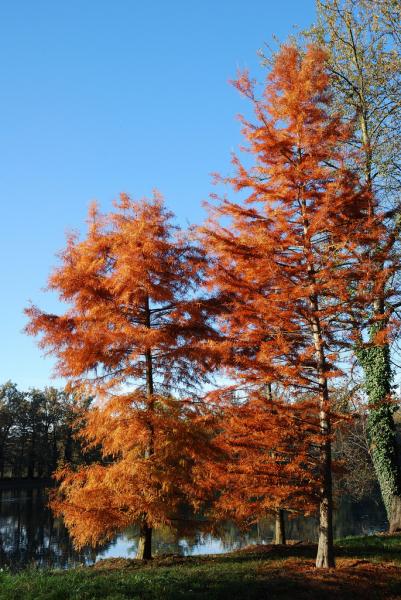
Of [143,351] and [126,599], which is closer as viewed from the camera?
[126,599]

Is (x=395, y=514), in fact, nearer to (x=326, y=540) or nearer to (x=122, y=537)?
(x=326, y=540)

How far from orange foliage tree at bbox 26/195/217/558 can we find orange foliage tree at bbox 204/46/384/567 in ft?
4.70

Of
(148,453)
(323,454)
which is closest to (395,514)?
(323,454)

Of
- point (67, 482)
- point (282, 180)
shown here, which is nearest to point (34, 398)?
point (67, 482)

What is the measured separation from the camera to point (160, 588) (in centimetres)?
762

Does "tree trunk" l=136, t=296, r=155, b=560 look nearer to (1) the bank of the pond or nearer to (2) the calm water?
(1) the bank of the pond

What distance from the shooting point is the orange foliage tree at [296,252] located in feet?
31.1

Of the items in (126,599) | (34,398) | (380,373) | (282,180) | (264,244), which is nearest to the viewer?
(126,599)

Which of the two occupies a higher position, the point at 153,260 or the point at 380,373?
the point at 153,260

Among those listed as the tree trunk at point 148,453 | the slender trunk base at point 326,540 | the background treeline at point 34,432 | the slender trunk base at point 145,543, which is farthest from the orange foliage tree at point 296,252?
the background treeline at point 34,432

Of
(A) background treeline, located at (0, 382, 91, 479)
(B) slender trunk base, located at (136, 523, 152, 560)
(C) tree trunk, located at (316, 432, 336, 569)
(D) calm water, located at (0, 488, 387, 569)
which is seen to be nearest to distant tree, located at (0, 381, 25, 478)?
(A) background treeline, located at (0, 382, 91, 479)

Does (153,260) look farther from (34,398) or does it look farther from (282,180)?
(34,398)

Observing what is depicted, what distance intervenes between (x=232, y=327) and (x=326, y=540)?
190 inches

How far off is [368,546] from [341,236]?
25.9 ft
